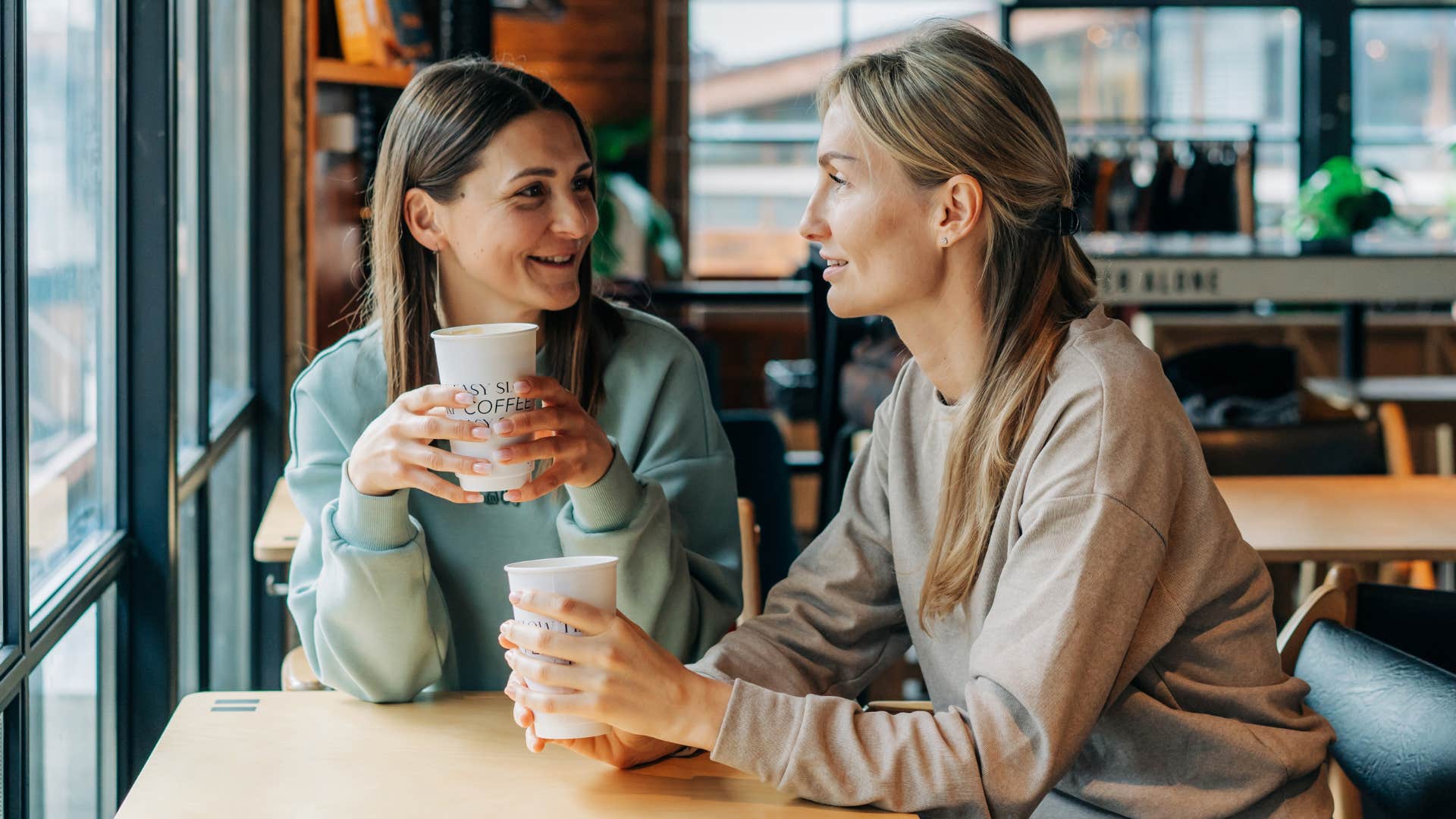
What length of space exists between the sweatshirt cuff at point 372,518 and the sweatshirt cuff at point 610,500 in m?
0.18

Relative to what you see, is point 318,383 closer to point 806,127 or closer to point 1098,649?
point 1098,649

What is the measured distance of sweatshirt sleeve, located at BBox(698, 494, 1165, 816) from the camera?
1176 millimetres

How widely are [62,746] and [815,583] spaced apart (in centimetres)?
111

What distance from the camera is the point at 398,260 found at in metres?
1.75

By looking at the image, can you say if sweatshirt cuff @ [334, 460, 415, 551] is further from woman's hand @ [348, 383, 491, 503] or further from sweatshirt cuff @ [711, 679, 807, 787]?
sweatshirt cuff @ [711, 679, 807, 787]

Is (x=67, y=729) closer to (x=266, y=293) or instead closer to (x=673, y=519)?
(x=673, y=519)

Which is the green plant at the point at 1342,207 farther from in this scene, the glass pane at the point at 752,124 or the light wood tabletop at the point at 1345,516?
the glass pane at the point at 752,124

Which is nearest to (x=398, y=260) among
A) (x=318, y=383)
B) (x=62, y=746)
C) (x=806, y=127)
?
(x=318, y=383)

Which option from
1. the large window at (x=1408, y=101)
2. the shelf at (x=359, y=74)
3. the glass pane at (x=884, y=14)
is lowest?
the shelf at (x=359, y=74)

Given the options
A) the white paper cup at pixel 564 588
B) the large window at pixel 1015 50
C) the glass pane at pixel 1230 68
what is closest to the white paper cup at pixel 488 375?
the white paper cup at pixel 564 588

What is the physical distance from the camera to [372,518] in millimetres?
1451

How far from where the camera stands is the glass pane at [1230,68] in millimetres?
7445

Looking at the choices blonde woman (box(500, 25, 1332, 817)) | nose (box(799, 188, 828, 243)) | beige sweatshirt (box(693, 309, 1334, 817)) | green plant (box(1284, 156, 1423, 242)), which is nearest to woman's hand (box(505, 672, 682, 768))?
blonde woman (box(500, 25, 1332, 817))

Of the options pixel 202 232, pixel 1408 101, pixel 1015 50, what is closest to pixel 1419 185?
pixel 1408 101
